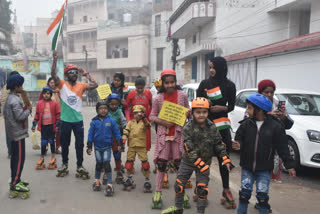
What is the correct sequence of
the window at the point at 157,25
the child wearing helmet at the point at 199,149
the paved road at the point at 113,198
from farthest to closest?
the window at the point at 157,25
the paved road at the point at 113,198
the child wearing helmet at the point at 199,149

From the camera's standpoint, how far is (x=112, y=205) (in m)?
4.09

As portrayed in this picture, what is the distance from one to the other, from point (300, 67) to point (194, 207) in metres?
9.94

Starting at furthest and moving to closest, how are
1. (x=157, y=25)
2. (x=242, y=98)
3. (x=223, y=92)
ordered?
1. (x=157, y=25)
2. (x=242, y=98)
3. (x=223, y=92)

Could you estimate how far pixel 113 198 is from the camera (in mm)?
4363

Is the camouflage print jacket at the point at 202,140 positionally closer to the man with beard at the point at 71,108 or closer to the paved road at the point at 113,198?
the paved road at the point at 113,198

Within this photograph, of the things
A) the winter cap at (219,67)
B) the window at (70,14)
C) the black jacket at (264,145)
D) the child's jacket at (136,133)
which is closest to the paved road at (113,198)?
the child's jacket at (136,133)

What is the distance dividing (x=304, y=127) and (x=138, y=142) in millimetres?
3213

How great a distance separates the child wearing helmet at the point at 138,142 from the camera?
4.66m

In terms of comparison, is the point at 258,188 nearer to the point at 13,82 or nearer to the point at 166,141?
the point at 166,141

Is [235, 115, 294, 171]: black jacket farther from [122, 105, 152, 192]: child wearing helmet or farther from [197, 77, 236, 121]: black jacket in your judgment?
[122, 105, 152, 192]: child wearing helmet

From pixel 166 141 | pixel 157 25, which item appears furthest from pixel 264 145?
pixel 157 25

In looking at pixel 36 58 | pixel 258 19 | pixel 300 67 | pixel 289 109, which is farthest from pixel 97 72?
pixel 289 109

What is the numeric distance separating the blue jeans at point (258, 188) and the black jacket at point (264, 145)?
0.27 feet

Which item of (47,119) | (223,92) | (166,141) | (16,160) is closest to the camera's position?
(166,141)
